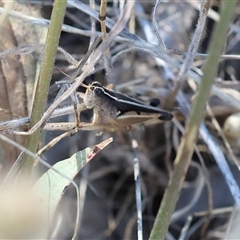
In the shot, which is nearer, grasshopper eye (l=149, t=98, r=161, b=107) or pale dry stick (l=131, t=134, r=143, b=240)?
pale dry stick (l=131, t=134, r=143, b=240)

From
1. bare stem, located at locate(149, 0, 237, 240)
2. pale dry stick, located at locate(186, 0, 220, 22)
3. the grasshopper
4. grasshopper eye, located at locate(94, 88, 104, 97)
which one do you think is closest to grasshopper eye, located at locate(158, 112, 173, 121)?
the grasshopper

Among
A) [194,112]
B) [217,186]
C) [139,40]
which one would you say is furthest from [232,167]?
[194,112]

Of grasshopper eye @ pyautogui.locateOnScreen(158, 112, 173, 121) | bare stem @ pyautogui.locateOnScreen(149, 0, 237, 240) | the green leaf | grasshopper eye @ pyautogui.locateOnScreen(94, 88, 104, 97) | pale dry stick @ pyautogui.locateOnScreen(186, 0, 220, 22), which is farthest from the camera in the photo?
pale dry stick @ pyautogui.locateOnScreen(186, 0, 220, 22)

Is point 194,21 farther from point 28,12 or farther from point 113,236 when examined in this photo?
point 113,236

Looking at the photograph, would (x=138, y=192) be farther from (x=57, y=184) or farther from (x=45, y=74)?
(x=45, y=74)

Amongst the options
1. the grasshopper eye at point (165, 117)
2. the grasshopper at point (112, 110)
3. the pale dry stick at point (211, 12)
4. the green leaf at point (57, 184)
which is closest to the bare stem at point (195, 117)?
the green leaf at point (57, 184)

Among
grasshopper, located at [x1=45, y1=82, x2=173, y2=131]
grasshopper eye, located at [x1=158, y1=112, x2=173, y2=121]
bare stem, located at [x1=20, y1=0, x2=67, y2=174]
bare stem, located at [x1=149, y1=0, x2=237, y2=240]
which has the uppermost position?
grasshopper eye, located at [x1=158, y1=112, x2=173, y2=121]

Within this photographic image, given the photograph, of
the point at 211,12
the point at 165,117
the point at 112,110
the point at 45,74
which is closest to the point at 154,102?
the point at 165,117

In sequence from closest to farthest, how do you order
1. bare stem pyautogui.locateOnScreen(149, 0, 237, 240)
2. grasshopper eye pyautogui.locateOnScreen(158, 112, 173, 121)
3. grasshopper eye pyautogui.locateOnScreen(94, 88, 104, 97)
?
1. bare stem pyautogui.locateOnScreen(149, 0, 237, 240)
2. grasshopper eye pyautogui.locateOnScreen(94, 88, 104, 97)
3. grasshopper eye pyautogui.locateOnScreen(158, 112, 173, 121)

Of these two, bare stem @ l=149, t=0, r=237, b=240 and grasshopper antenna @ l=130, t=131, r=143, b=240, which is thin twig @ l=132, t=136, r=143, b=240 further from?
bare stem @ l=149, t=0, r=237, b=240

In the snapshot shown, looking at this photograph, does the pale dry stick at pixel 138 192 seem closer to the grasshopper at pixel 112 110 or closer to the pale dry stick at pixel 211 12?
the grasshopper at pixel 112 110
